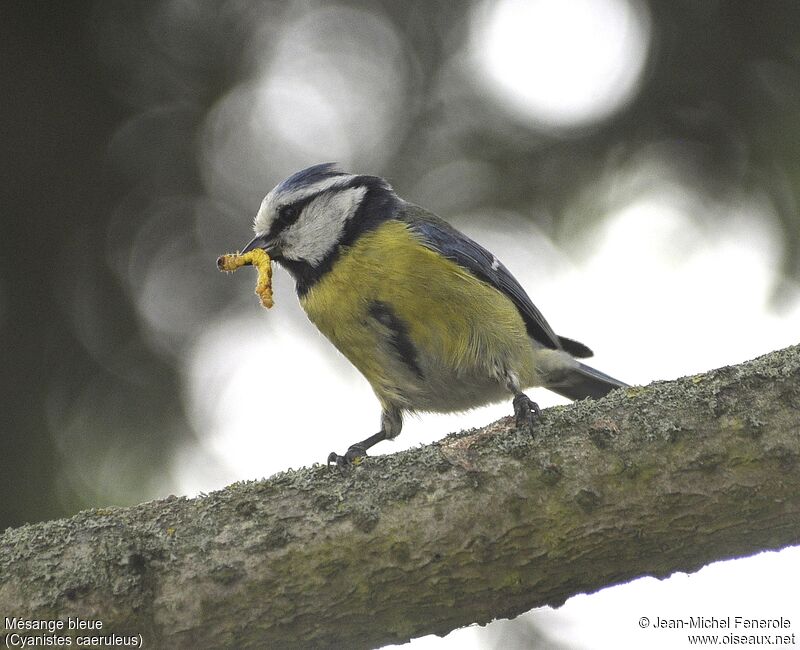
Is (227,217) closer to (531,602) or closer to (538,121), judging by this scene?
(538,121)

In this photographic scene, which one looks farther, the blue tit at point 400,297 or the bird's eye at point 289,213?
the bird's eye at point 289,213

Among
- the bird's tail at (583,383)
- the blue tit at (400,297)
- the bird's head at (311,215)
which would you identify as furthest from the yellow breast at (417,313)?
the bird's tail at (583,383)

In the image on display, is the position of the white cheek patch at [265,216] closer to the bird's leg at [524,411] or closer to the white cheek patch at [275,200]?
the white cheek patch at [275,200]

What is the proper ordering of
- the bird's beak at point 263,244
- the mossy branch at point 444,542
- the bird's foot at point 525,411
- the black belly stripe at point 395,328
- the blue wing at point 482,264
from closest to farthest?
the mossy branch at point 444,542
the bird's foot at point 525,411
the black belly stripe at point 395,328
the blue wing at point 482,264
the bird's beak at point 263,244

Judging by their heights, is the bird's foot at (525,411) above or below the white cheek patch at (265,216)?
below

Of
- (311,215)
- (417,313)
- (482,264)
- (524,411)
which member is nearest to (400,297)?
(417,313)

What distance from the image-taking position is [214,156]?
12.8 ft

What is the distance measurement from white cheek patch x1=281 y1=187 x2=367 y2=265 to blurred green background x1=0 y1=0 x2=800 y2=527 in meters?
0.58

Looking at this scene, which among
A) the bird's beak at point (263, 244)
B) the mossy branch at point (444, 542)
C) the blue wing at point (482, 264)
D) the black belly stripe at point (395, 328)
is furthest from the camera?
the bird's beak at point (263, 244)

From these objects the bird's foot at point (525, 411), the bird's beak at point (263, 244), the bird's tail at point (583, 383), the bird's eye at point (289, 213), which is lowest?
the bird's foot at point (525, 411)

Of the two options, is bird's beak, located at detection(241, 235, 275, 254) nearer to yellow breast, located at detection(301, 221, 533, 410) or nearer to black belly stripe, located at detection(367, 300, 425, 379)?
yellow breast, located at detection(301, 221, 533, 410)

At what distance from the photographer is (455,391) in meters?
3.35

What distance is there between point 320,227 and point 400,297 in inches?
20.9

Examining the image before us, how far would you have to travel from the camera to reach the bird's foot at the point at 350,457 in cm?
249
